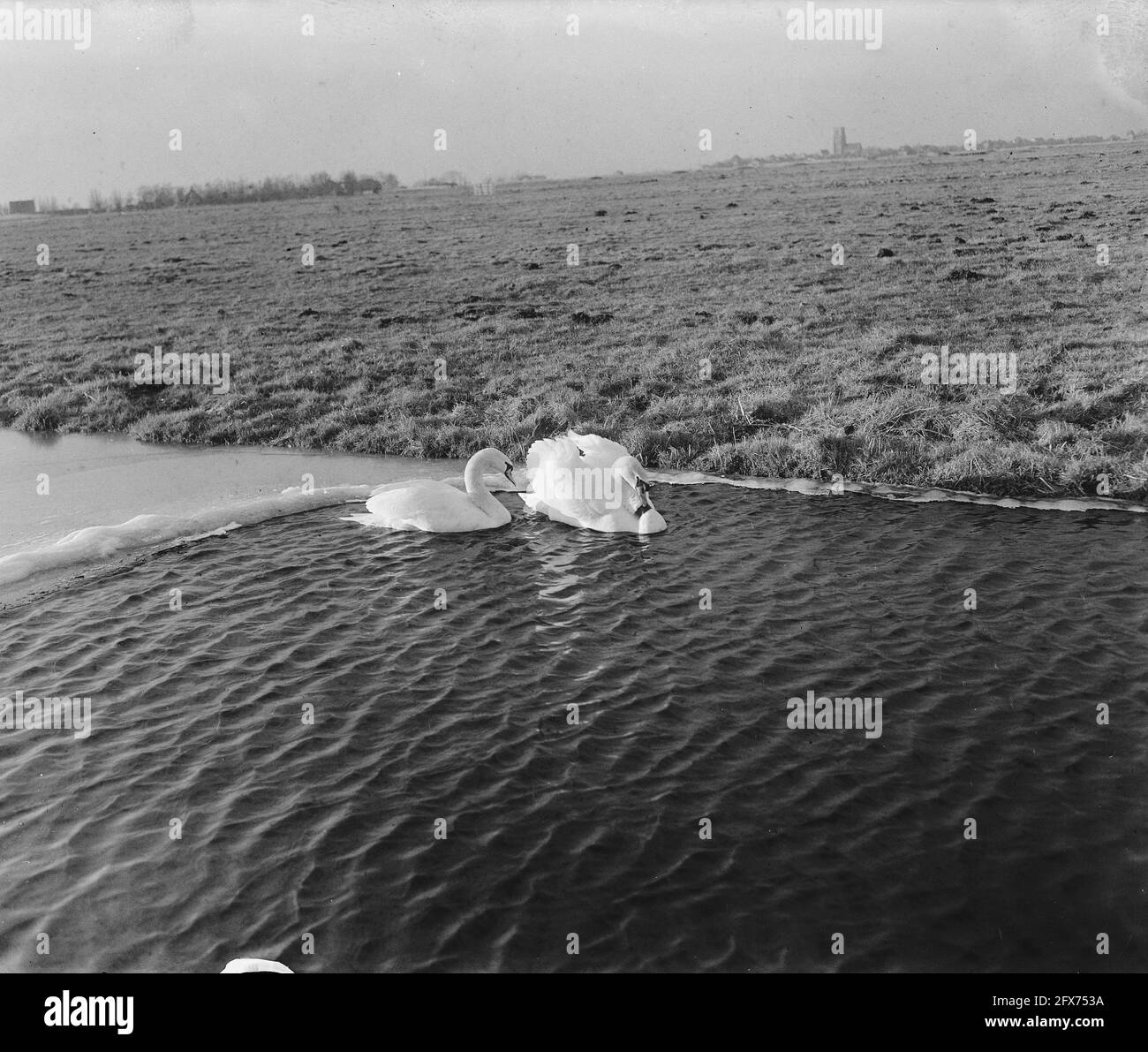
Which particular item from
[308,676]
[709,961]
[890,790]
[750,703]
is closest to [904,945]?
[709,961]

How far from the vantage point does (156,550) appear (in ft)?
51.5

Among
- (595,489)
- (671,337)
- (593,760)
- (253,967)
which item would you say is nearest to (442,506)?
(595,489)

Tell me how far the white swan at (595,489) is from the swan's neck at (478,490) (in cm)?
84

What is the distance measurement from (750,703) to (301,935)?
16.3 ft

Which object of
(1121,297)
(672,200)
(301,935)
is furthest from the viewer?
(672,200)

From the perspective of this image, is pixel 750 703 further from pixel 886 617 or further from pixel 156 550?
pixel 156 550

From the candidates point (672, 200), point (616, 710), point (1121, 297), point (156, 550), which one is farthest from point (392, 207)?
point (616, 710)

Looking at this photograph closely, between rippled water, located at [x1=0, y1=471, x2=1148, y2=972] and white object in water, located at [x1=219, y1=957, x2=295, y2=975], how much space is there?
0.59ft

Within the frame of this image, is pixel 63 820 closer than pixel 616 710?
Yes

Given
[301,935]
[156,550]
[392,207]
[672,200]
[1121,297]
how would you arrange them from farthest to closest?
[392,207], [672,200], [1121,297], [156,550], [301,935]

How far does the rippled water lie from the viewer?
7.73 meters

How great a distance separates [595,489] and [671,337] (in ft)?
41.5

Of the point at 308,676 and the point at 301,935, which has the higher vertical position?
the point at 308,676
